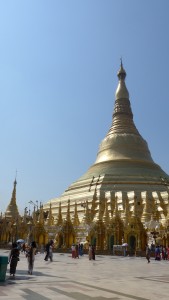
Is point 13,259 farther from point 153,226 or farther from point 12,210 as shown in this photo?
point 12,210

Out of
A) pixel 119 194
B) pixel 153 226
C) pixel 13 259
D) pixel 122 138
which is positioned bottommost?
pixel 13 259

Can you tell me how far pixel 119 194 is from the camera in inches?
1900

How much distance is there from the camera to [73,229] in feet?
137

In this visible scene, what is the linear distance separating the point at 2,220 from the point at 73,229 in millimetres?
17732

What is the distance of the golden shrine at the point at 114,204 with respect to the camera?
128 feet

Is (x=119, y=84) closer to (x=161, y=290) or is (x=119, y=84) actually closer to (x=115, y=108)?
(x=115, y=108)

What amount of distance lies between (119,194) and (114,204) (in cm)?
253

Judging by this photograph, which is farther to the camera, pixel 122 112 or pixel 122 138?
pixel 122 112

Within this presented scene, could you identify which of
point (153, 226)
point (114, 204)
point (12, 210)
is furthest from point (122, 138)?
point (153, 226)

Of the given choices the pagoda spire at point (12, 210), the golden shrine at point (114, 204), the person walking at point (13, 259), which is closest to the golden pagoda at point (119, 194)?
the golden shrine at point (114, 204)

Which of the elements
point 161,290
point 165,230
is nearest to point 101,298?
point 161,290

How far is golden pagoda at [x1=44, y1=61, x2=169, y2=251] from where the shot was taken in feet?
129

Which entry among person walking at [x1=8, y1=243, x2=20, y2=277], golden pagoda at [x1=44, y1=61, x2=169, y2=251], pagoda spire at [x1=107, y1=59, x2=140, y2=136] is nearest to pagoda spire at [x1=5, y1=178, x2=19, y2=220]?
golden pagoda at [x1=44, y1=61, x2=169, y2=251]

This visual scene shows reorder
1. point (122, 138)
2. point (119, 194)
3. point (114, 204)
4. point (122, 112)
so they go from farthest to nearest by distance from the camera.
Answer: point (122, 112), point (122, 138), point (119, 194), point (114, 204)
